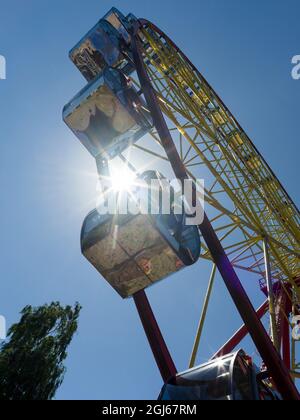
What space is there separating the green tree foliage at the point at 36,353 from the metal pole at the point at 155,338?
22.4ft

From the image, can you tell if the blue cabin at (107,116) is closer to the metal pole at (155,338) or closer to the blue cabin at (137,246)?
the blue cabin at (137,246)

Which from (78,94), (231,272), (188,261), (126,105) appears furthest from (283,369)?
(78,94)

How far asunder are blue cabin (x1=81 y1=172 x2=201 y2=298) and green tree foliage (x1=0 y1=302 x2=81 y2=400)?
24.8 ft

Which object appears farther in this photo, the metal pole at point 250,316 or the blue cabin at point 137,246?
the metal pole at point 250,316

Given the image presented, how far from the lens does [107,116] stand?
205 inches

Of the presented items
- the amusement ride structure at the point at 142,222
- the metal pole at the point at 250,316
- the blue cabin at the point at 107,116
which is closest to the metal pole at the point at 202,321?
the amusement ride structure at the point at 142,222

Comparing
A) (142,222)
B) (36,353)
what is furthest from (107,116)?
(36,353)

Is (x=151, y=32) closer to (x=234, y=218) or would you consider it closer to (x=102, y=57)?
(x=102, y=57)

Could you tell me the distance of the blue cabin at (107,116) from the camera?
506cm

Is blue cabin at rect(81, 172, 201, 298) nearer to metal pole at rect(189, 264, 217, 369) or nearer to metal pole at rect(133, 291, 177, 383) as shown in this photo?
metal pole at rect(133, 291, 177, 383)

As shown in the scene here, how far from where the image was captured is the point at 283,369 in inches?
166

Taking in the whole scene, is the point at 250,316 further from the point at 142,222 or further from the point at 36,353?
the point at 36,353

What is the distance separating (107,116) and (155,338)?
2914 mm
